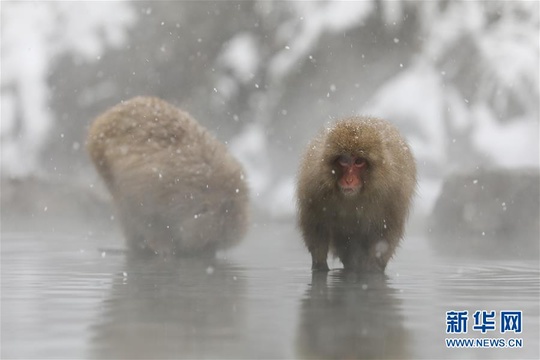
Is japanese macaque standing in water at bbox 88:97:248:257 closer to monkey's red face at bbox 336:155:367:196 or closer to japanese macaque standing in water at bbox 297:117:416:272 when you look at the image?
japanese macaque standing in water at bbox 297:117:416:272

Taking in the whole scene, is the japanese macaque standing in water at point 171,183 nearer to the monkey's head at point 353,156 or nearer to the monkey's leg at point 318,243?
the monkey's leg at point 318,243

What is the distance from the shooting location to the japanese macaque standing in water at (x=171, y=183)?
7.73 metres

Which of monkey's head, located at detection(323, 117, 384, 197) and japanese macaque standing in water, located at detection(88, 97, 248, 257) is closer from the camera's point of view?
monkey's head, located at detection(323, 117, 384, 197)

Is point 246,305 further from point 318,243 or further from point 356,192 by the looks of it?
point 318,243

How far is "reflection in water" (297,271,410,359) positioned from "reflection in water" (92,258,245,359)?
301mm

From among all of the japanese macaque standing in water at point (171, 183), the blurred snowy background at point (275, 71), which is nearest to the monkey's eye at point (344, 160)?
the japanese macaque standing in water at point (171, 183)

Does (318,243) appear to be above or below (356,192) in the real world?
below

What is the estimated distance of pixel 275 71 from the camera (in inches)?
697

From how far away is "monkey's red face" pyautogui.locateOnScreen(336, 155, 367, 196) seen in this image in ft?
19.0

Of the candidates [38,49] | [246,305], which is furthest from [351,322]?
[38,49]

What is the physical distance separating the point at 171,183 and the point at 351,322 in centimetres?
384

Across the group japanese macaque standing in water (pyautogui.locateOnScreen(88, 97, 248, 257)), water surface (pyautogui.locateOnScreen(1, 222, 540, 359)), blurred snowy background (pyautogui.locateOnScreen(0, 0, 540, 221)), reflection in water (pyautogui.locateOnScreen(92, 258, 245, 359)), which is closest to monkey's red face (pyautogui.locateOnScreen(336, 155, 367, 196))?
water surface (pyautogui.locateOnScreen(1, 222, 540, 359))

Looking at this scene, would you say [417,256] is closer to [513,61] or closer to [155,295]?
[155,295]

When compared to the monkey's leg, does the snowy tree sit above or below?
above
